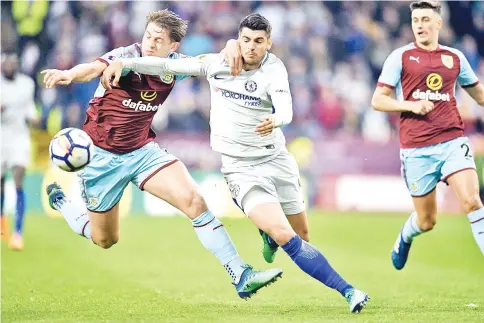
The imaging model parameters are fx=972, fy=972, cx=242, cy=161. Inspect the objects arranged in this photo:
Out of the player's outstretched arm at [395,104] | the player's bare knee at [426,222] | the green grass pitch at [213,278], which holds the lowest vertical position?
the green grass pitch at [213,278]

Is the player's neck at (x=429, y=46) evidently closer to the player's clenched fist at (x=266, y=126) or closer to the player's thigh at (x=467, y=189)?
the player's thigh at (x=467, y=189)

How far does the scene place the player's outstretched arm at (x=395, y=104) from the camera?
8984mm

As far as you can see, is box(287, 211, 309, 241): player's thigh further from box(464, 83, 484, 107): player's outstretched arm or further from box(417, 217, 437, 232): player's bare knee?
box(464, 83, 484, 107): player's outstretched arm

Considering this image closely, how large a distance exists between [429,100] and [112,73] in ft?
10.2

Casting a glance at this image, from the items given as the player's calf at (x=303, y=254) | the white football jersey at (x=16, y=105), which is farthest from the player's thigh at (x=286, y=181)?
the white football jersey at (x=16, y=105)

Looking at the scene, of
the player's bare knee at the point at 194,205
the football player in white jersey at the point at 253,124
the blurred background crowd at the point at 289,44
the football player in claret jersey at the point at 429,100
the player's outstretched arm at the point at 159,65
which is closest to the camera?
the football player in white jersey at the point at 253,124

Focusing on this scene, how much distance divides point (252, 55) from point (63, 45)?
1292 centimetres

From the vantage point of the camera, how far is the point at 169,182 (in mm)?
8742

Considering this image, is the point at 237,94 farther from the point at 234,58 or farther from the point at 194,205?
the point at 194,205

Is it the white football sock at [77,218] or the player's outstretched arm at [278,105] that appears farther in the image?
the white football sock at [77,218]

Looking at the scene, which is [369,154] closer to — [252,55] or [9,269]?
[9,269]

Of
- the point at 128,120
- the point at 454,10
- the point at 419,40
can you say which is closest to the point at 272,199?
the point at 128,120

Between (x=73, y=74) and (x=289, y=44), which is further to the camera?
(x=289, y=44)

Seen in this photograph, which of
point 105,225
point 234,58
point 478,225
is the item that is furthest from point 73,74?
point 478,225
